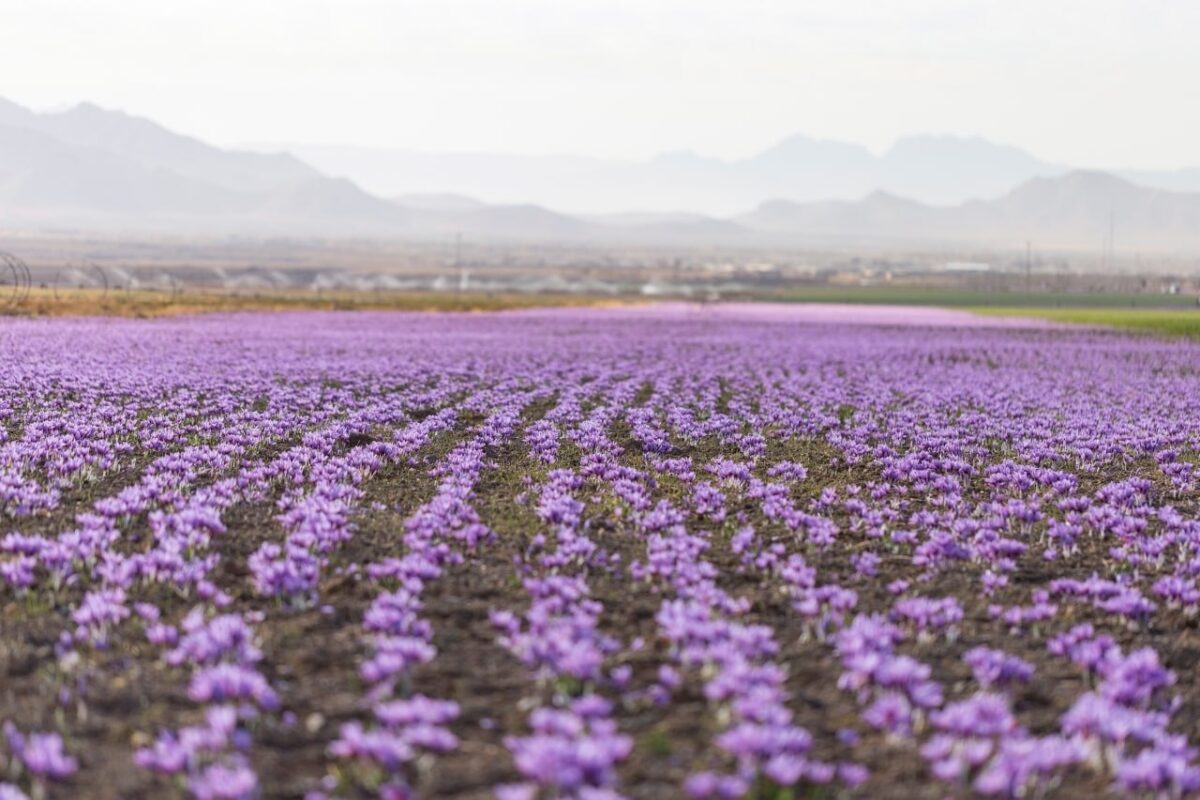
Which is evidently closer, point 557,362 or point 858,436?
point 858,436

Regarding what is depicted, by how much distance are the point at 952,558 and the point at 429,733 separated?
665 centimetres

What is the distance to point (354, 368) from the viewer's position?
28.1 metres

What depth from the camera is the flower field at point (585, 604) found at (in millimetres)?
6008

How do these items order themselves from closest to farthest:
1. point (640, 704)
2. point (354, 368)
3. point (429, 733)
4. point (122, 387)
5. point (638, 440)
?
1. point (429, 733)
2. point (640, 704)
3. point (638, 440)
4. point (122, 387)
5. point (354, 368)

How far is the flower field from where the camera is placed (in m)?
6.01

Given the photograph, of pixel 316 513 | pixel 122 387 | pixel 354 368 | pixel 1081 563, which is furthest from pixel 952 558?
pixel 354 368

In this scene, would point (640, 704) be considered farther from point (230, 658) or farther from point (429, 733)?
point (230, 658)

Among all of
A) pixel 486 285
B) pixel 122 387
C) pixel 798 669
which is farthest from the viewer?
pixel 486 285

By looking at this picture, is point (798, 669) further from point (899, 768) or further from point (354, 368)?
point (354, 368)

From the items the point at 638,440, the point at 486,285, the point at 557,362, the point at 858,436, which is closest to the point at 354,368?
the point at 557,362

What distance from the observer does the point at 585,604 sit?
8.16 metres

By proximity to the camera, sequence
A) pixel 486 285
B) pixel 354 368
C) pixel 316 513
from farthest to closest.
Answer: pixel 486 285 < pixel 354 368 < pixel 316 513

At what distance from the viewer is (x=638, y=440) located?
18.0 m

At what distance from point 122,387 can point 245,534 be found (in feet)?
40.7
